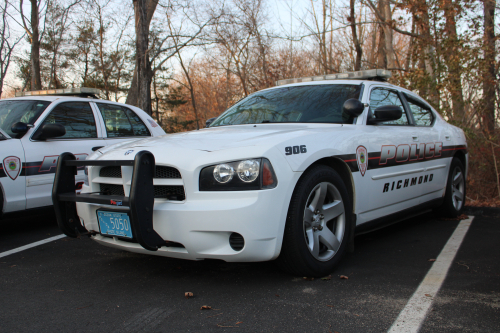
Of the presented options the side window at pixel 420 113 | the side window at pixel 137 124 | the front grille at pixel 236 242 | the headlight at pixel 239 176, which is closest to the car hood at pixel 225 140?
the headlight at pixel 239 176

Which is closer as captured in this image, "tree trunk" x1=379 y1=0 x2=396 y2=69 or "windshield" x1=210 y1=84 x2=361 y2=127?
"windshield" x1=210 y1=84 x2=361 y2=127

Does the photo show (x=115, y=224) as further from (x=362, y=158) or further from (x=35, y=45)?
(x=35, y=45)

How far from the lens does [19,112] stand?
531cm

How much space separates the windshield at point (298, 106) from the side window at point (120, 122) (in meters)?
2.06

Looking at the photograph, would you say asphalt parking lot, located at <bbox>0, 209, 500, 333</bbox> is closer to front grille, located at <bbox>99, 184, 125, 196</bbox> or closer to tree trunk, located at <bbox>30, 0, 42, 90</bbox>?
front grille, located at <bbox>99, 184, 125, 196</bbox>

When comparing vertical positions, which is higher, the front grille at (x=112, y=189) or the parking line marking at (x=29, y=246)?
the front grille at (x=112, y=189)

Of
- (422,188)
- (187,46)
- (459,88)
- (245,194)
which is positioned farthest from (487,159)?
(187,46)

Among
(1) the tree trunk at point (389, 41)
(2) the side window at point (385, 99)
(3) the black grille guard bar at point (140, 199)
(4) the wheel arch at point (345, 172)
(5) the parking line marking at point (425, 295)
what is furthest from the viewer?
(1) the tree trunk at point (389, 41)

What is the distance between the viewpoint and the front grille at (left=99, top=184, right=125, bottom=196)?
316 cm

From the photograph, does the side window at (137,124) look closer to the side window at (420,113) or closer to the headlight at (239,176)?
the side window at (420,113)

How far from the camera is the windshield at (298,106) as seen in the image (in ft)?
13.2

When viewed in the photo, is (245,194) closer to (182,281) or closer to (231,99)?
(182,281)

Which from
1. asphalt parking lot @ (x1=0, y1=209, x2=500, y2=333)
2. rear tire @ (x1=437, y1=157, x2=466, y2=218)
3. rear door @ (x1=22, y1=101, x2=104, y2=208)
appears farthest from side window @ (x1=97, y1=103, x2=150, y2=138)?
rear tire @ (x1=437, y1=157, x2=466, y2=218)

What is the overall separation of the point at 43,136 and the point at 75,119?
696 mm
